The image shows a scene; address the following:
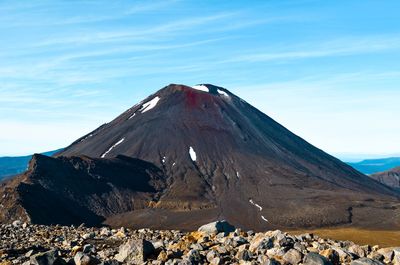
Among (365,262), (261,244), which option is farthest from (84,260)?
(365,262)

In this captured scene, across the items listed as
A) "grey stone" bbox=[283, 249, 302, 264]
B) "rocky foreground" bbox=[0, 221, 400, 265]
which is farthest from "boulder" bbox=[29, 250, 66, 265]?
"grey stone" bbox=[283, 249, 302, 264]

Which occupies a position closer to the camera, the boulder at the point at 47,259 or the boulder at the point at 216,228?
the boulder at the point at 47,259

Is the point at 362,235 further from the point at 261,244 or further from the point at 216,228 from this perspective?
the point at 261,244

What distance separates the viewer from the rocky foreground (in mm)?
21172

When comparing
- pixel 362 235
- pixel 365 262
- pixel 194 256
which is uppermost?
pixel 194 256

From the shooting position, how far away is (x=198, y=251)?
22.2 meters

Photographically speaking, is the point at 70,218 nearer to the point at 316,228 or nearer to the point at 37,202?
the point at 37,202

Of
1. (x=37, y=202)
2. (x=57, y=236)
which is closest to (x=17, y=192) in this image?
(x=37, y=202)

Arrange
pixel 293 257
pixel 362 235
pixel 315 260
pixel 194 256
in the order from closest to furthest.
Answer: pixel 315 260 < pixel 194 256 < pixel 293 257 < pixel 362 235

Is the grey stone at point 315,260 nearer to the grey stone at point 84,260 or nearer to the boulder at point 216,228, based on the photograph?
the boulder at point 216,228

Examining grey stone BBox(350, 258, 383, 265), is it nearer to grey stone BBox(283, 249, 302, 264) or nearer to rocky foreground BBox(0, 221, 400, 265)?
rocky foreground BBox(0, 221, 400, 265)

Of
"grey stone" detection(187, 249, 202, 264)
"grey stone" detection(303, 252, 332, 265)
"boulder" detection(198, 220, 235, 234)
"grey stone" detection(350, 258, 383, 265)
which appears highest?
"boulder" detection(198, 220, 235, 234)

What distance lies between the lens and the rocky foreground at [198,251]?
21.2 m

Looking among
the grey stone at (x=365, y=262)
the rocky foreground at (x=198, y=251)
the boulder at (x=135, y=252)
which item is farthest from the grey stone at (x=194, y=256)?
the grey stone at (x=365, y=262)
